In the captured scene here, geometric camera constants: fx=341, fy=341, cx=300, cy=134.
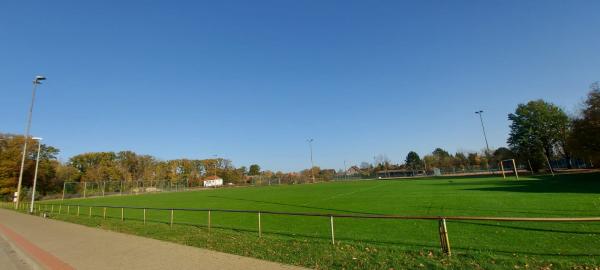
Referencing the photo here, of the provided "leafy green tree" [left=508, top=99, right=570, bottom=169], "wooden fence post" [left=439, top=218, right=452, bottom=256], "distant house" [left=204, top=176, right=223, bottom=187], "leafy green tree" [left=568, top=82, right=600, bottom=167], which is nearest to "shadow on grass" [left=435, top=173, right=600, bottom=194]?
"leafy green tree" [left=568, top=82, right=600, bottom=167]

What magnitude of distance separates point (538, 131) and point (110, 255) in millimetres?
82643

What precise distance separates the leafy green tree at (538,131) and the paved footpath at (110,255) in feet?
251

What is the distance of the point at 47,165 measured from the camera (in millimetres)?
69250

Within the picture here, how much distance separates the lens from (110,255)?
9375 millimetres

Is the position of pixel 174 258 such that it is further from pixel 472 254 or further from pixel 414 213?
pixel 414 213

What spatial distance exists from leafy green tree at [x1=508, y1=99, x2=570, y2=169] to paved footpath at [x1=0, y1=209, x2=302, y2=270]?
7644 centimetres

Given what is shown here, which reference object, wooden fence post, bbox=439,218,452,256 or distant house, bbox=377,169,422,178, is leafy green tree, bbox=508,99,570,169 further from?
wooden fence post, bbox=439,218,452,256

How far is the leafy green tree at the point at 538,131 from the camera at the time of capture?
68.8m

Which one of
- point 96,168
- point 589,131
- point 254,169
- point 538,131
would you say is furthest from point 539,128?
point 254,169

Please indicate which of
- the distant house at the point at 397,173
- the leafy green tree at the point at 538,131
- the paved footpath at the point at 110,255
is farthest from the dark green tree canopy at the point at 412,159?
the paved footpath at the point at 110,255

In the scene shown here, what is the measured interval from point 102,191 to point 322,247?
6944 cm

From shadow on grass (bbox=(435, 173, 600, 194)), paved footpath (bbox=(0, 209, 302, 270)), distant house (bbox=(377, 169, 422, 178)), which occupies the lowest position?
paved footpath (bbox=(0, 209, 302, 270))

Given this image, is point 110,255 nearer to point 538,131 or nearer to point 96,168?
point 538,131

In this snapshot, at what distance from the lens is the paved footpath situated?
7.72m
